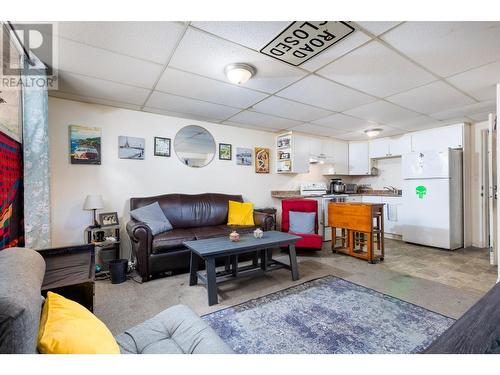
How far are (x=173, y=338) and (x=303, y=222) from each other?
3.19 metres

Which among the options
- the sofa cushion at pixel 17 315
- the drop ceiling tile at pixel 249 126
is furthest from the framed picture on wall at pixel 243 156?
the sofa cushion at pixel 17 315

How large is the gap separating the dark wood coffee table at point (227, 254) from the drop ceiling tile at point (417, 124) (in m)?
3.14

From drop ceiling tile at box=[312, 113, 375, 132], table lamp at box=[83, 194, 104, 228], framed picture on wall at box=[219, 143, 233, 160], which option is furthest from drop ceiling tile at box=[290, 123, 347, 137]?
table lamp at box=[83, 194, 104, 228]

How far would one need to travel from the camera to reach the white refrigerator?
13.4ft

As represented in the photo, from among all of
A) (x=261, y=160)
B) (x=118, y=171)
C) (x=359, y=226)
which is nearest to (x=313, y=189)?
A: (x=261, y=160)

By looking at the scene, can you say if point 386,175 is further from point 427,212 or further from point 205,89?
point 205,89

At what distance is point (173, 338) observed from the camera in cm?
115

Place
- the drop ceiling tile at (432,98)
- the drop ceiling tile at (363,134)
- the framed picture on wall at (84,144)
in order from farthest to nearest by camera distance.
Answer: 1. the drop ceiling tile at (363,134)
2. the framed picture on wall at (84,144)
3. the drop ceiling tile at (432,98)

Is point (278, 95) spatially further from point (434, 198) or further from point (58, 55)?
point (434, 198)

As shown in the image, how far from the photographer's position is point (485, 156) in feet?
13.7

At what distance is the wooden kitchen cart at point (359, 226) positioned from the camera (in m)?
3.46

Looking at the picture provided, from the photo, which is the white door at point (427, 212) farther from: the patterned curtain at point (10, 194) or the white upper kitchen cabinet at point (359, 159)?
the patterned curtain at point (10, 194)
